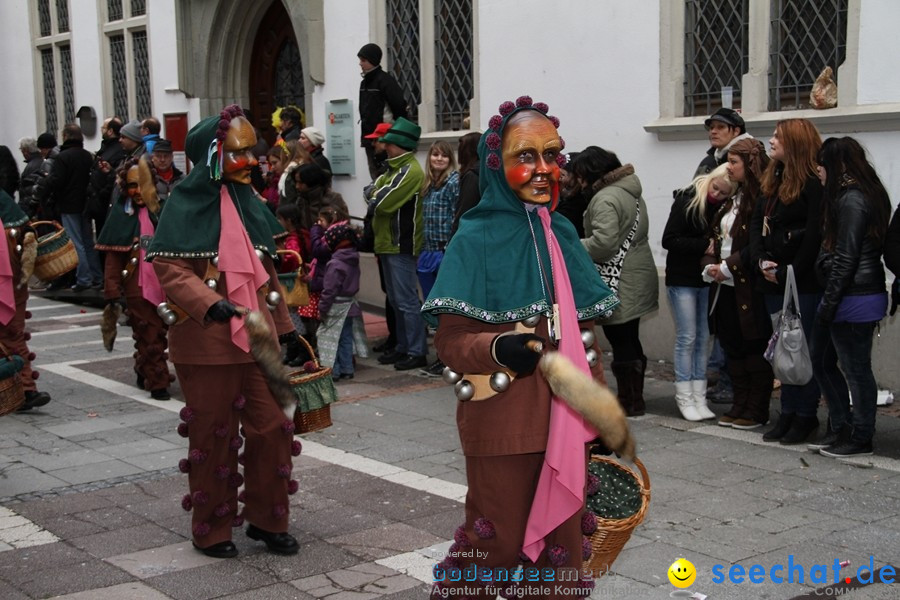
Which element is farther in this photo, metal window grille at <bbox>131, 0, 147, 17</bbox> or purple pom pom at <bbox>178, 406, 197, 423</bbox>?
metal window grille at <bbox>131, 0, 147, 17</bbox>

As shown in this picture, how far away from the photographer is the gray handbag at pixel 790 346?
6750 mm

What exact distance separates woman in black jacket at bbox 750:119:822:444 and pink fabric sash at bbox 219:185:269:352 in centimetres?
330

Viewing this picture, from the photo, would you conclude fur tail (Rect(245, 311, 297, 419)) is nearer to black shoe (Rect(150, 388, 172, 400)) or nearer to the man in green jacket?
black shoe (Rect(150, 388, 172, 400))

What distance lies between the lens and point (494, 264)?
3.95 meters

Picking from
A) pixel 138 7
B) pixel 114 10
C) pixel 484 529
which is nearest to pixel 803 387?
pixel 484 529

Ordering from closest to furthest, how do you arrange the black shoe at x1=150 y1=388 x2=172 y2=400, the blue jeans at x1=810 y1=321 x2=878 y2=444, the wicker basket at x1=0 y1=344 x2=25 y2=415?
the wicker basket at x1=0 y1=344 x2=25 y2=415 → the blue jeans at x1=810 y1=321 x2=878 y2=444 → the black shoe at x1=150 y1=388 x2=172 y2=400

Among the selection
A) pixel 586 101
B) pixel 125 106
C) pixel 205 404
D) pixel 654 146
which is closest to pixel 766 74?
pixel 654 146

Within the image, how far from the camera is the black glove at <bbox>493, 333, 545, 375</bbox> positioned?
3684 mm

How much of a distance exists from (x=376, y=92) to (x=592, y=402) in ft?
28.5

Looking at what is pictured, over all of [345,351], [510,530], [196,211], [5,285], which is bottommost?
[345,351]

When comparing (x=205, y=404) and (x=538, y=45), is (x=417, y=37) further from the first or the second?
(x=205, y=404)

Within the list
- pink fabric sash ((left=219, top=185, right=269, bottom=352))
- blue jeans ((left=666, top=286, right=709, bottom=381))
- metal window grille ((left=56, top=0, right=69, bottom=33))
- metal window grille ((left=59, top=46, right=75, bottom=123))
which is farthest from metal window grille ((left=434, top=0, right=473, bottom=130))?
metal window grille ((left=56, top=0, right=69, bottom=33))

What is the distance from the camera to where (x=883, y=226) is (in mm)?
6621

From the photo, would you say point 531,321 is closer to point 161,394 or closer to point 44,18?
point 161,394
